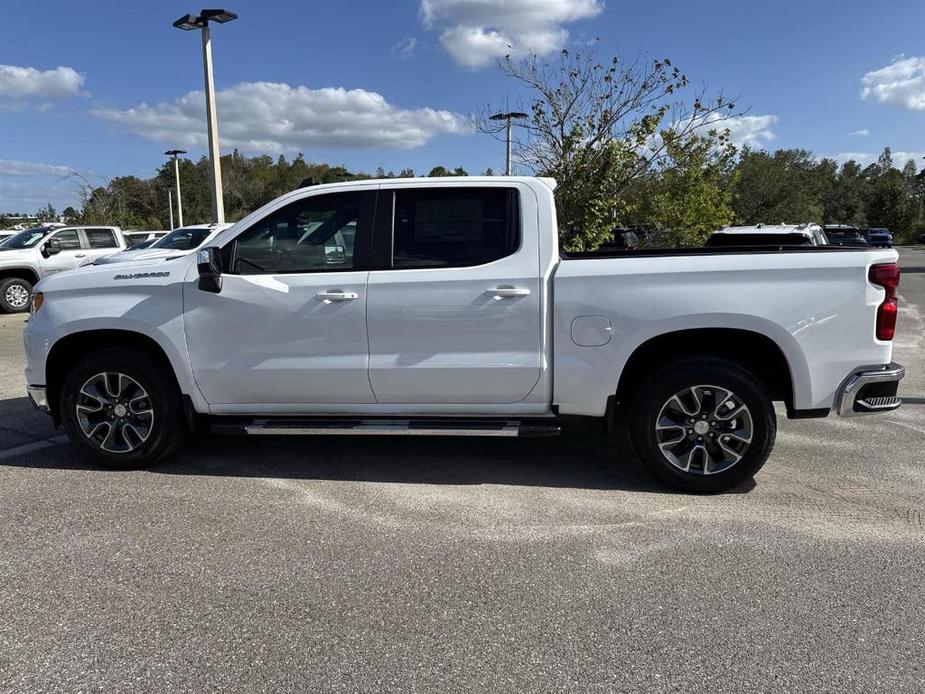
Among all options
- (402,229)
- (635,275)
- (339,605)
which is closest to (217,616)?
(339,605)

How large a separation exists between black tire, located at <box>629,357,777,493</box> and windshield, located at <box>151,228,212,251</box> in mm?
13154

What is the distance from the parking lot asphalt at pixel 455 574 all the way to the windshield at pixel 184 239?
35.7ft

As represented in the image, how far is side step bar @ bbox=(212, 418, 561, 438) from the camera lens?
437 cm

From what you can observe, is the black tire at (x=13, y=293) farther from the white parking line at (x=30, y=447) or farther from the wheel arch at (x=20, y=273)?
the white parking line at (x=30, y=447)

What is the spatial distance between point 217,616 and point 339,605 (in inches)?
20.5

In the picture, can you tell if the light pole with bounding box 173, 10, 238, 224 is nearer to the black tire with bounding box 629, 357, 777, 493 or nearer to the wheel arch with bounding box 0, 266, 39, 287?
the wheel arch with bounding box 0, 266, 39, 287

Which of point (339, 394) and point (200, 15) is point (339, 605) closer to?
point (339, 394)

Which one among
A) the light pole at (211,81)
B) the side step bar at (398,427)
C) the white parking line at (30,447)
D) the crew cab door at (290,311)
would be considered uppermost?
the light pole at (211,81)

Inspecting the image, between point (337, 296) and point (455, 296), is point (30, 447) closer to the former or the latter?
point (337, 296)

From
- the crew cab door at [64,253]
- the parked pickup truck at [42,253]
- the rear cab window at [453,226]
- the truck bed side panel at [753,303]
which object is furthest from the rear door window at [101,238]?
the truck bed side panel at [753,303]

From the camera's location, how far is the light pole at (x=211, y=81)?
14891 mm

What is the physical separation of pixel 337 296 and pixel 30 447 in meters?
2.99

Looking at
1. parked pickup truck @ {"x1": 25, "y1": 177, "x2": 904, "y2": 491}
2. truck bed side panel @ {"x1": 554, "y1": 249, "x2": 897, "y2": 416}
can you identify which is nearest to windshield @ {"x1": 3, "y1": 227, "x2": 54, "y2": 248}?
parked pickup truck @ {"x1": 25, "y1": 177, "x2": 904, "y2": 491}

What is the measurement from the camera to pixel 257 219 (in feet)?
15.0
